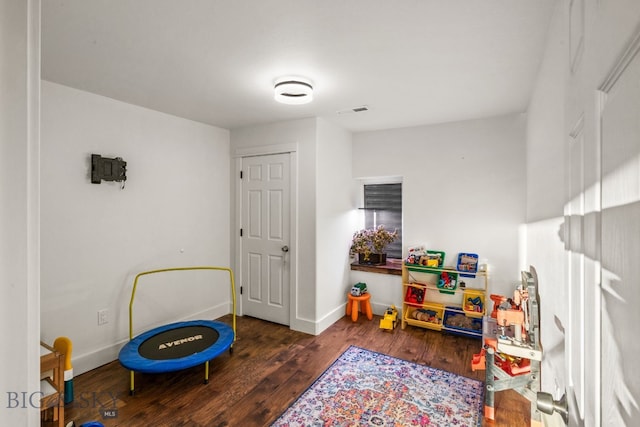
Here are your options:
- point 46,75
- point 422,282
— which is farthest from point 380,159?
point 46,75

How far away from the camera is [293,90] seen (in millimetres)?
2402

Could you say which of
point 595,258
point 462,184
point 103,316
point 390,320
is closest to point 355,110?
point 462,184

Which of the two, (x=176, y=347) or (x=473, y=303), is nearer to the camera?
(x=176, y=347)

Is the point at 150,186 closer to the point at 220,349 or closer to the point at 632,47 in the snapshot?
the point at 220,349

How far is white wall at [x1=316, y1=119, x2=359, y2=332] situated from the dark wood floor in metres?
0.40

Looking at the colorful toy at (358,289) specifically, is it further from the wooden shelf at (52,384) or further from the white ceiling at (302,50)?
the wooden shelf at (52,384)

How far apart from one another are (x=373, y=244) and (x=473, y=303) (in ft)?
4.42

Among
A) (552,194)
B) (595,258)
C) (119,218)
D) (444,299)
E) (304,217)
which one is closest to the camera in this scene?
(595,258)

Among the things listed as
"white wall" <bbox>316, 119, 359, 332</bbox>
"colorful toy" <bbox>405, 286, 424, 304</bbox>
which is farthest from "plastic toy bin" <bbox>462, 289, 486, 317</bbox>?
"white wall" <bbox>316, 119, 359, 332</bbox>

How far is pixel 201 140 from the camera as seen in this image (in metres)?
3.69

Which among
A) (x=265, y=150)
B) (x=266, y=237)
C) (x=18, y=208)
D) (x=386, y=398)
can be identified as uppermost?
(x=265, y=150)

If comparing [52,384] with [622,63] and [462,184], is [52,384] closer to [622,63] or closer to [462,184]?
[622,63]

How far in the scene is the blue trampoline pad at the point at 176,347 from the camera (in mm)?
2307

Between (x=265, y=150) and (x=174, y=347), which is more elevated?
(x=265, y=150)
